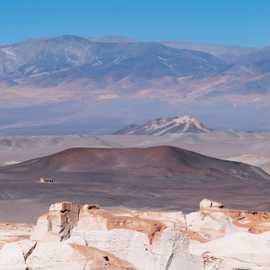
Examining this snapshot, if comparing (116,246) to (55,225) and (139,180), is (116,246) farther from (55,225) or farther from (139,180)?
(139,180)

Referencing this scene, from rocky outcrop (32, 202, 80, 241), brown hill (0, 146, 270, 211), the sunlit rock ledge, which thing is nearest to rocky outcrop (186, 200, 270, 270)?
the sunlit rock ledge

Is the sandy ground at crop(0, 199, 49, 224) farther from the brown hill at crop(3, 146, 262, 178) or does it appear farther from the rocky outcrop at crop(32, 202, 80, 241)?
the rocky outcrop at crop(32, 202, 80, 241)

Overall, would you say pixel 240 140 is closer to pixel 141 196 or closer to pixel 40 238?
pixel 141 196

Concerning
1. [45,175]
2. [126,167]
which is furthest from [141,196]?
[126,167]

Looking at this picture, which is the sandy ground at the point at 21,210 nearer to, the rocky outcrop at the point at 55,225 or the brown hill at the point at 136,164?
the brown hill at the point at 136,164

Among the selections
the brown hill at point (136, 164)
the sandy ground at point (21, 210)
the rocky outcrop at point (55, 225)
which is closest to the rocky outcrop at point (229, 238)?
the rocky outcrop at point (55, 225)

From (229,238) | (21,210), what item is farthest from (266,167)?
(229,238)
